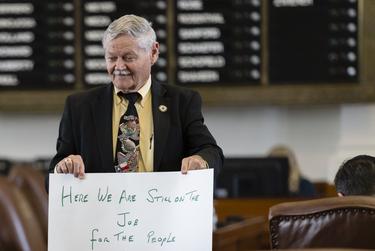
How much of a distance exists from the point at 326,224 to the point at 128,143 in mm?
741

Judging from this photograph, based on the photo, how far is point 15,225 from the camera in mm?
3863

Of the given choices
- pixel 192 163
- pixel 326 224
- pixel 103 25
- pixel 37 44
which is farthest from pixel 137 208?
pixel 37 44

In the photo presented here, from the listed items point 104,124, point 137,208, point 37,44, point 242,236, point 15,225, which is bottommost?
point 242,236

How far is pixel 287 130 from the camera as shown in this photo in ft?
25.4

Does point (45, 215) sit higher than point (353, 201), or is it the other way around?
A: point (353, 201)

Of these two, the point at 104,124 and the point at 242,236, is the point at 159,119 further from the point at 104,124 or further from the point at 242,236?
the point at 242,236

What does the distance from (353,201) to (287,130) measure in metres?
5.77

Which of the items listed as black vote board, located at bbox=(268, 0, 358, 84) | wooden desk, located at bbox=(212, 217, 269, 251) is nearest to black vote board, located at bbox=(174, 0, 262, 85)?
black vote board, located at bbox=(268, 0, 358, 84)

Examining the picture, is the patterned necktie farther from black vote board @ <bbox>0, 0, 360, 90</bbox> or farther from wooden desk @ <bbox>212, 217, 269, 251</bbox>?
black vote board @ <bbox>0, 0, 360, 90</bbox>

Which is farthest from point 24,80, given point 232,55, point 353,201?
point 353,201

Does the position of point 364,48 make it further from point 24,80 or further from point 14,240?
point 14,240

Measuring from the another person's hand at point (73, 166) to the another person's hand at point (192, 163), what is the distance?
262 millimetres

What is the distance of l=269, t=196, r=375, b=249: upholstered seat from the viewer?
1977mm

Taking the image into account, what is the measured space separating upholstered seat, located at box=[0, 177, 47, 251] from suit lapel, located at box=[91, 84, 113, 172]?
4.46ft
